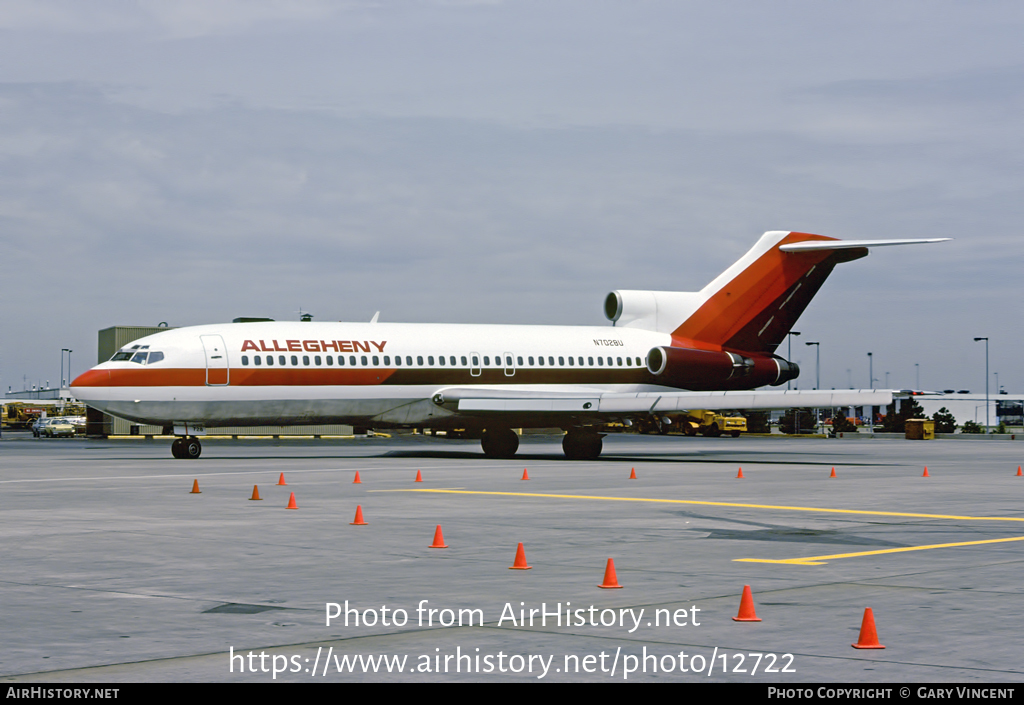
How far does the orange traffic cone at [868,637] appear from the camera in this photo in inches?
329

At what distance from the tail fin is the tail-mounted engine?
2.97ft

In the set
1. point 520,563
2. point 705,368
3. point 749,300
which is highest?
point 749,300

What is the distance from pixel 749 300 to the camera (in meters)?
44.8

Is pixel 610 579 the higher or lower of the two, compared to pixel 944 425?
higher

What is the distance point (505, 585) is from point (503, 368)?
30308 millimetres

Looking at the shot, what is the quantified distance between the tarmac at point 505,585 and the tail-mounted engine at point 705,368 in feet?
63.9

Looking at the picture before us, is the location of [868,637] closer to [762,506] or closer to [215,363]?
[762,506]

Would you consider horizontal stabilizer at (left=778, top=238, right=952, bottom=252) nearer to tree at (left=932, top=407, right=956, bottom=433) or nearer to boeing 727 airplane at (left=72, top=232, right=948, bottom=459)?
boeing 727 airplane at (left=72, top=232, right=948, bottom=459)

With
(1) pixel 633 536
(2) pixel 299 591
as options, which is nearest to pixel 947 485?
(1) pixel 633 536

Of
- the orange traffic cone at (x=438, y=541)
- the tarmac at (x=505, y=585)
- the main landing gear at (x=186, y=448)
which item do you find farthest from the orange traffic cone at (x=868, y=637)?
the main landing gear at (x=186, y=448)

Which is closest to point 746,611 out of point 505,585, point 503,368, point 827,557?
point 505,585

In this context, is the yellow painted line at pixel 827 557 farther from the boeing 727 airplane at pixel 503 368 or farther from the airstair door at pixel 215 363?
the airstair door at pixel 215 363

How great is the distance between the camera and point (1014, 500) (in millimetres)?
22500

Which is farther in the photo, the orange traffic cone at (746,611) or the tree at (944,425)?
the tree at (944,425)
